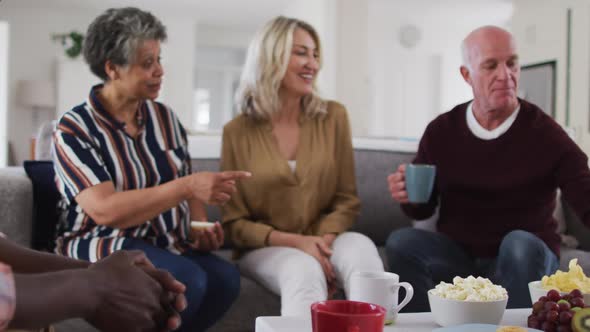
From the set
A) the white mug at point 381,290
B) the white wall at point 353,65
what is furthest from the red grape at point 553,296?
the white wall at point 353,65

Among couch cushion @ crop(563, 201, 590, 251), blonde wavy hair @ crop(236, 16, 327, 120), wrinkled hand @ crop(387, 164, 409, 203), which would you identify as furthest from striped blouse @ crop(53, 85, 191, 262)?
couch cushion @ crop(563, 201, 590, 251)

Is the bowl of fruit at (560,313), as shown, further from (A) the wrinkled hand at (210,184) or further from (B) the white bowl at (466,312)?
(A) the wrinkled hand at (210,184)

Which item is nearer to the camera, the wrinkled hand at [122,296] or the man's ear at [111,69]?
the wrinkled hand at [122,296]

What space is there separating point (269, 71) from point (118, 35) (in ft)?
1.34

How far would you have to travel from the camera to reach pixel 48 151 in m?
1.66

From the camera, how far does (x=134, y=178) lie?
135 cm

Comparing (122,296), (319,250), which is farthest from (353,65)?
(122,296)

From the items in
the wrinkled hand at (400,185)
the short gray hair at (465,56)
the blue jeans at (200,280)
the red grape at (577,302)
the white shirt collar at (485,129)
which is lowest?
the blue jeans at (200,280)

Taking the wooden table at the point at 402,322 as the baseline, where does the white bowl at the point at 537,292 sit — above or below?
above

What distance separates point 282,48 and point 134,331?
1.01 m

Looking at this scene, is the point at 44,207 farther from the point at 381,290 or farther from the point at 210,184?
the point at 381,290

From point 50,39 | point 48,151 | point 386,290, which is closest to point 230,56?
point 50,39

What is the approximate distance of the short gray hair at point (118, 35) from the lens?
135 centimetres

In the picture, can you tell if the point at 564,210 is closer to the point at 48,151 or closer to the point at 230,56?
the point at 48,151
